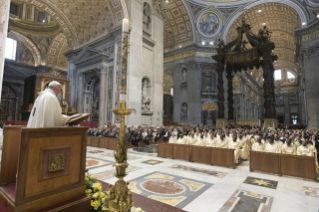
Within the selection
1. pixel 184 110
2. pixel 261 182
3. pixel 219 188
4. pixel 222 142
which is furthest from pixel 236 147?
pixel 184 110

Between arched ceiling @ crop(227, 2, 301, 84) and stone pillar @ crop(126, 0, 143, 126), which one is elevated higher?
arched ceiling @ crop(227, 2, 301, 84)

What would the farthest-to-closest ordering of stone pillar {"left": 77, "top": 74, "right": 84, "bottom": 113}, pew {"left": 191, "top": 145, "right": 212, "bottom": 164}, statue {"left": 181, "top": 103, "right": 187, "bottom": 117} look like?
statue {"left": 181, "top": 103, "right": 187, "bottom": 117} < stone pillar {"left": 77, "top": 74, "right": 84, "bottom": 113} < pew {"left": 191, "top": 145, "right": 212, "bottom": 164}

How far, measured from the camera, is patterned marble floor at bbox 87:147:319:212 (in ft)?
11.1

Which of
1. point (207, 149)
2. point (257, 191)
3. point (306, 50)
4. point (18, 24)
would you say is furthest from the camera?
point (18, 24)

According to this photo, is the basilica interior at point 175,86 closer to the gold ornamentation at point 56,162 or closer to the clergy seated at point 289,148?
the clergy seated at point 289,148

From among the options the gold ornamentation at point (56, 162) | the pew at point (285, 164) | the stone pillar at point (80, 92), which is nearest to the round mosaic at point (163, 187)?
the gold ornamentation at point (56, 162)

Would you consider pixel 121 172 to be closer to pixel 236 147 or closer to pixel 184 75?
pixel 236 147

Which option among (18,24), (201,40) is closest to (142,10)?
(201,40)

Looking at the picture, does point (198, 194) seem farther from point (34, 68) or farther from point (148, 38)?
point (34, 68)

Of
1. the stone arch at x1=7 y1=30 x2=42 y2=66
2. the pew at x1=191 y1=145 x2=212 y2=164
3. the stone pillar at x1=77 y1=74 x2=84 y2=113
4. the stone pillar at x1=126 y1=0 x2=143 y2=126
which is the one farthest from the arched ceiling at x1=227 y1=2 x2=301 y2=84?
the stone arch at x1=7 y1=30 x2=42 y2=66

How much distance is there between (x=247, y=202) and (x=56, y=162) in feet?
11.1

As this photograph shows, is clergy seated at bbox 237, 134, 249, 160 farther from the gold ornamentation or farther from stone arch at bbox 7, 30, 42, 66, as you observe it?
stone arch at bbox 7, 30, 42, 66

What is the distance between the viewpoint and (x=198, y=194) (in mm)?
3840

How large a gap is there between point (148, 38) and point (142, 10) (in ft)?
7.25
